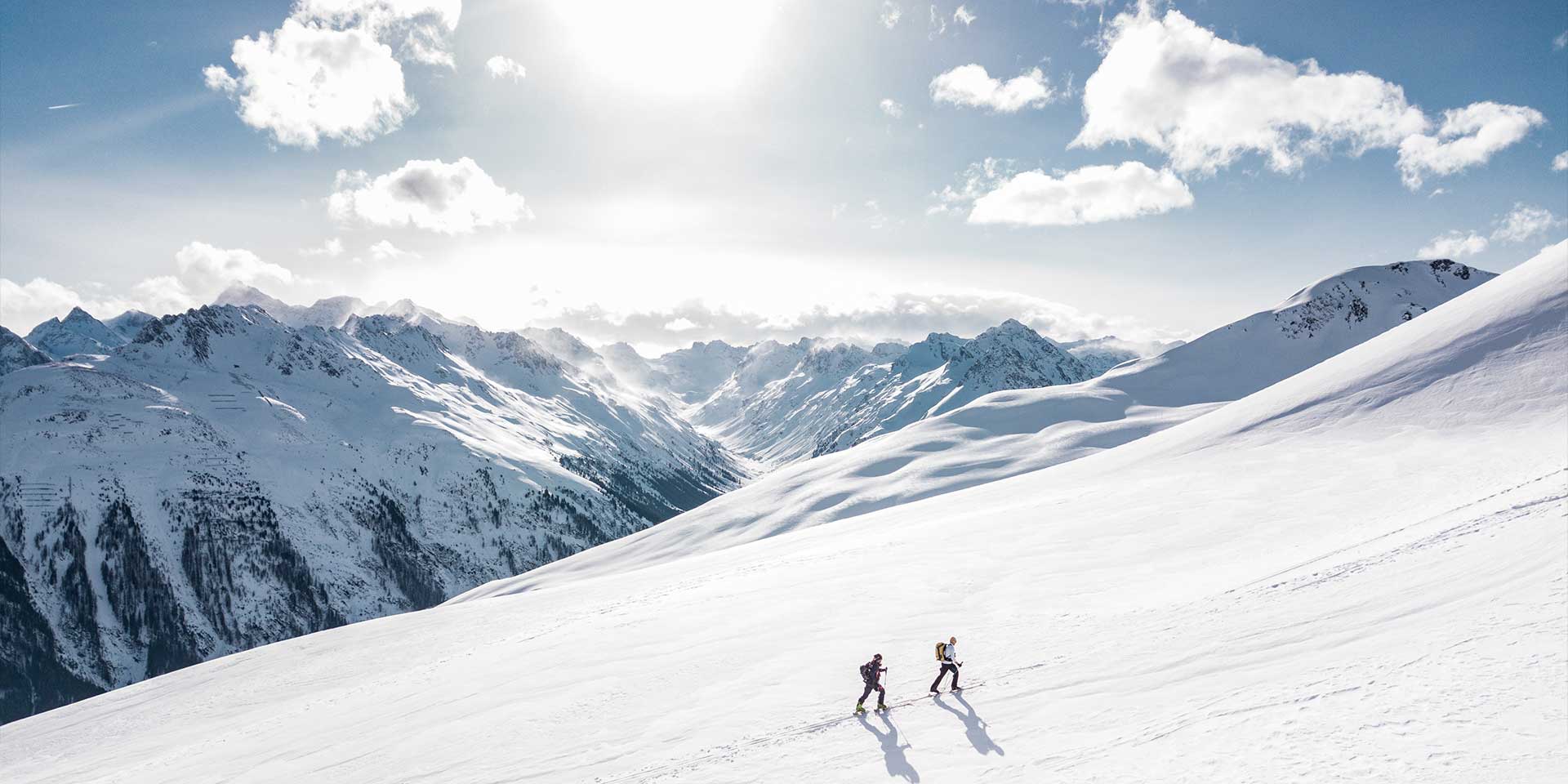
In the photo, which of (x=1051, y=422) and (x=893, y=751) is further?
(x=1051, y=422)

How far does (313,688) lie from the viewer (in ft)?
116

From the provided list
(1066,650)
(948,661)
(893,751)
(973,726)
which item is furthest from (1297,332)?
(893,751)

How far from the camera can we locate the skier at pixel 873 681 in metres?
17.1

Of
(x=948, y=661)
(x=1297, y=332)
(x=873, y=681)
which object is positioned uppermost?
(x=1297, y=332)

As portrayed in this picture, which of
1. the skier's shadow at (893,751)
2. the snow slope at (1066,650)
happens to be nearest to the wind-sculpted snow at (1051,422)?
the snow slope at (1066,650)

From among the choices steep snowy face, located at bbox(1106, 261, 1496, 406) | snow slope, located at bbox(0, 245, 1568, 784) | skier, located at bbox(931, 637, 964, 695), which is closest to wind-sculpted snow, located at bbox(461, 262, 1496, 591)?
steep snowy face, located at bbox(1106, 261, 1496, 406)

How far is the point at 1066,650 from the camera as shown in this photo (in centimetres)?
1895

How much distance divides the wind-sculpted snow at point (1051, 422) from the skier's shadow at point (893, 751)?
63.9 m

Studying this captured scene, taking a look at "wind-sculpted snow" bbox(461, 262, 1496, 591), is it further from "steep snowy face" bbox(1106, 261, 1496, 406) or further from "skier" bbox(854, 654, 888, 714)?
"skier" bbox(854, 654, 888, 714)

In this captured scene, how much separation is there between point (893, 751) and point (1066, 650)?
6.56 m

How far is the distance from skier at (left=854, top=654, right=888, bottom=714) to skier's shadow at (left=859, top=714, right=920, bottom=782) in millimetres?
219

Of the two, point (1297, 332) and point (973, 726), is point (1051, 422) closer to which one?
point (1297, 332)

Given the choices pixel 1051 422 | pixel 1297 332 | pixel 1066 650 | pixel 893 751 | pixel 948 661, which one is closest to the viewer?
pixel 893 751

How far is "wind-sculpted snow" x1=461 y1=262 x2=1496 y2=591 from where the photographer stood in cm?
8606
